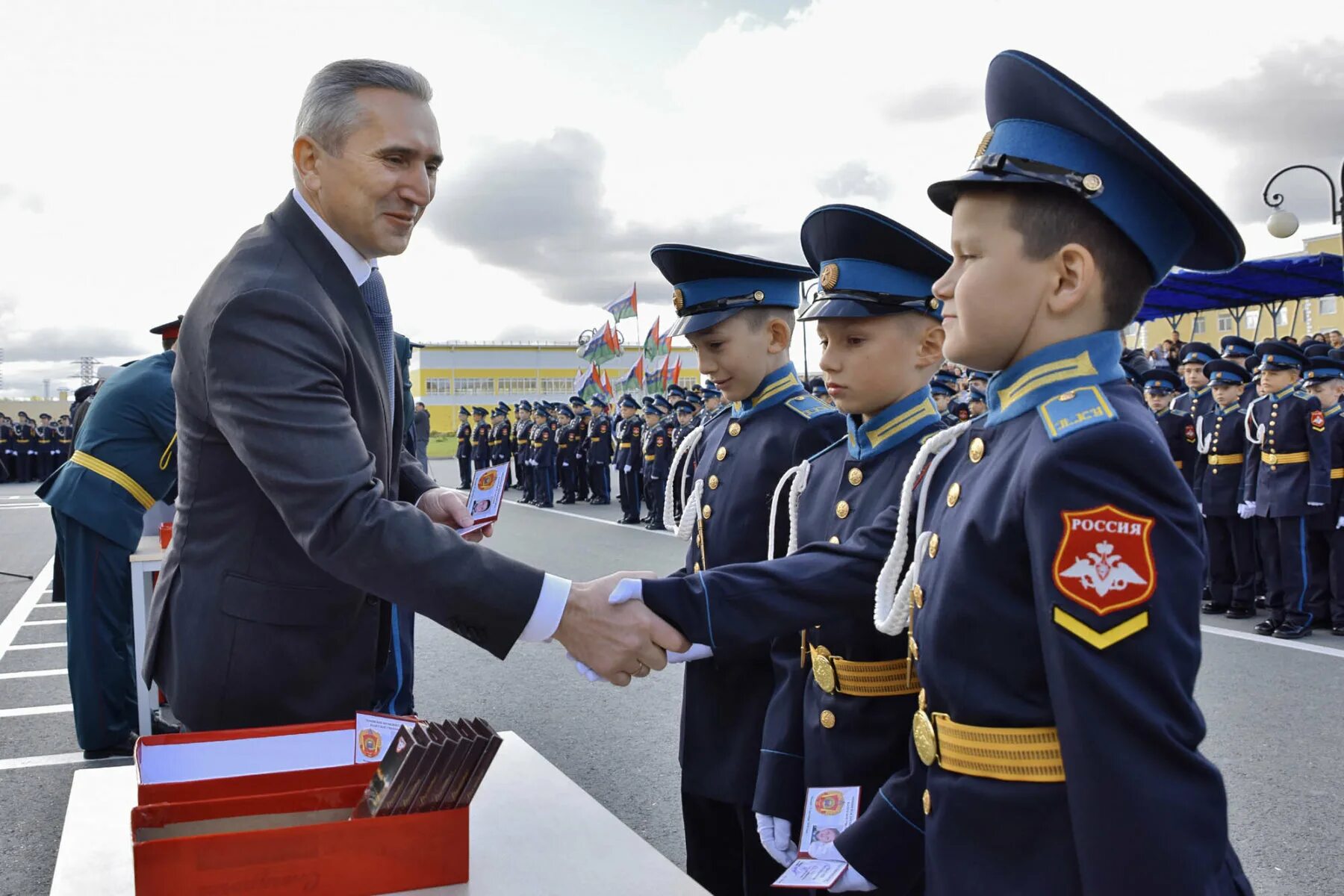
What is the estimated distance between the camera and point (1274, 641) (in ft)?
22.3

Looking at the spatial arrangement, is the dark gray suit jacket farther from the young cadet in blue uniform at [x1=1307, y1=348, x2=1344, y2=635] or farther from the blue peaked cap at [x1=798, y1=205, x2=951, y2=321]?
the young cadet in blue uniform at [x1=1307, y1=348, x2=1344, y2=635]

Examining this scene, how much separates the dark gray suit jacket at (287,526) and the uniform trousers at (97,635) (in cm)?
316

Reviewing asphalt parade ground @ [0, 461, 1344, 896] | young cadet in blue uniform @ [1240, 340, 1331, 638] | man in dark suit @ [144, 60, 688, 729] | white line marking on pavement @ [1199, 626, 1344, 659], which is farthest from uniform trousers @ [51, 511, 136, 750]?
young cadet in blue uniform @ [1240, 340, 1331, 638]

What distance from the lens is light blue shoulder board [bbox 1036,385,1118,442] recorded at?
1271 mm

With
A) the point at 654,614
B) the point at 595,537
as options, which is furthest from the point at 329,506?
the point at 595,537

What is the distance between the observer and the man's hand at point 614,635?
1.92 meters

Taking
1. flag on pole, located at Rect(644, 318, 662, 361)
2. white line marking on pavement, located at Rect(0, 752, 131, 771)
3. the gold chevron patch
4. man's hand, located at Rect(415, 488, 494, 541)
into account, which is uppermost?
flag on pole, located at Rect(644, 318, 662, 361)

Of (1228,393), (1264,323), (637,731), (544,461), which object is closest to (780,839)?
(637,731)

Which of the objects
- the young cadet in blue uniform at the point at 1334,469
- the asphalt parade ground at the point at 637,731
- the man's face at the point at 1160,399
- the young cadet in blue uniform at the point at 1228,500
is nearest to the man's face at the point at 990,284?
the asphalt parade ground at the point at 637,731

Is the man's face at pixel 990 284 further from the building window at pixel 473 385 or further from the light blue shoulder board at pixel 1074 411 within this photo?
the building window at pixel 473 385

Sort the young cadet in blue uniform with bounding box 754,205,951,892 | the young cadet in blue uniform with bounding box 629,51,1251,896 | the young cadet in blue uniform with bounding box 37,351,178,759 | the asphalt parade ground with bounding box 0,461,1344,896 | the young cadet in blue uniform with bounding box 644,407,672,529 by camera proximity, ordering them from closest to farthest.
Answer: the young cadet in blue uniform with bounding box 629,51,1251,896
the young cadet in blue uniform with bounding box 754,205,951,892
the asphalt parade ground with bounding box 0,461,1344,896
the young cadet in blue uniform with bounding box 37,351,178,759
the young cadet in blue uniform with bounding box 644,407,672,529

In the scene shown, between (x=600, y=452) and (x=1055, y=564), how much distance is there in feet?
57.7

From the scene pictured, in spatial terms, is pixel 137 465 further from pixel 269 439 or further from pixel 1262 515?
pixel 1262 515

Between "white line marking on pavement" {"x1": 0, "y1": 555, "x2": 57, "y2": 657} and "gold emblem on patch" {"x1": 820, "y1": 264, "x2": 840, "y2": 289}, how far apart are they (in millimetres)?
6031
